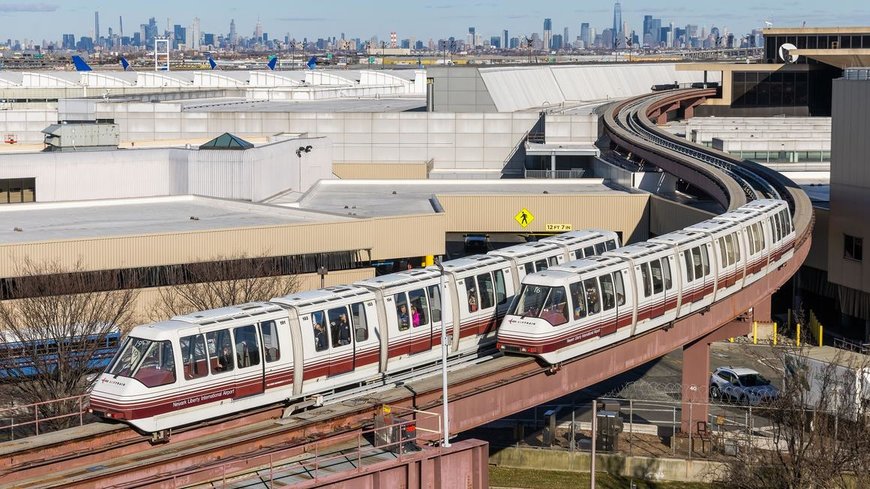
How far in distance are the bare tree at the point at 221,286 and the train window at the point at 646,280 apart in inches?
550

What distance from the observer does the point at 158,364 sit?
1008 inches

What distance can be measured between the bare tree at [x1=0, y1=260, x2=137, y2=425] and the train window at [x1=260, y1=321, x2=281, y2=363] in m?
9.92

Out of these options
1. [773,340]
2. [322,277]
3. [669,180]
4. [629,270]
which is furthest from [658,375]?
[669,180]

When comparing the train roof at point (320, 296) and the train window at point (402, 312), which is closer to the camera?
the train roof at point (320, 296)

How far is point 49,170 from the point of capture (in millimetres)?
58125

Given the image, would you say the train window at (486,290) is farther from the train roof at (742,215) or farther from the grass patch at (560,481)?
the train roof at (742,215)

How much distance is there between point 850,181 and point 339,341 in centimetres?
3402

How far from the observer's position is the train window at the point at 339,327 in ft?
94.4

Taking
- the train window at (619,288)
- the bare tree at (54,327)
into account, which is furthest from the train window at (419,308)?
the bare tree at (54,327)

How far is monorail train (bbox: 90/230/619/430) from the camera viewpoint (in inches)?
1008

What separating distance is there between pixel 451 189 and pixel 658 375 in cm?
2306

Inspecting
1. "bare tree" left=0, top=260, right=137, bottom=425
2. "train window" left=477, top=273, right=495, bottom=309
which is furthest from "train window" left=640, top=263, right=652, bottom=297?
"bare tree" left=0, top=260, right=137, bottom=425

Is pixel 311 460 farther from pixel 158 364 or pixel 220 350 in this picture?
pixel 158 364

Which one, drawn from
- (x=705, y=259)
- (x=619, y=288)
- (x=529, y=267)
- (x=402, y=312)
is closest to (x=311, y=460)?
(x=402, y=312)
